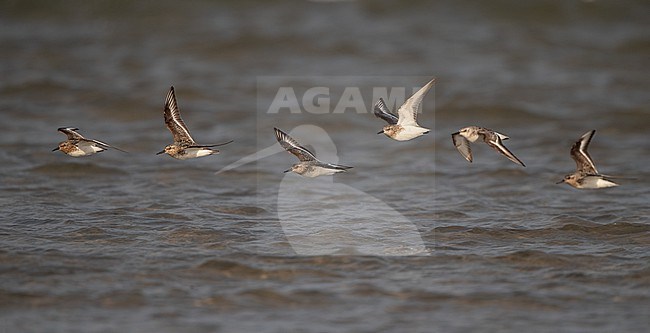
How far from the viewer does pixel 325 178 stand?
392 inches

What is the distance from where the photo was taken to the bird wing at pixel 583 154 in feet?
23.7

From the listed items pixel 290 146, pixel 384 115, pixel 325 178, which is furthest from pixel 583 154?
pixel 325 178

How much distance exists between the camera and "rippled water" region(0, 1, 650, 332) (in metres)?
6.39

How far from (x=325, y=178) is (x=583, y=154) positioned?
3.30 metres

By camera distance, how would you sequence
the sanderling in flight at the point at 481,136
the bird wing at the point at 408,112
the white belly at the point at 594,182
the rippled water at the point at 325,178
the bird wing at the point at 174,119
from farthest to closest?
the bird wing at the point at 408,112 → the bird wing at the point at 174,119 → the white belly at the point at 594,182 → the sanderling in flight at the point at 481,136 → the rippled water at the point at 325,178

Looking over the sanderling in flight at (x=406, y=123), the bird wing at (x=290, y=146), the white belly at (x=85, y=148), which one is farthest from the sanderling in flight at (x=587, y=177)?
the white belly at (x=85, y=148)

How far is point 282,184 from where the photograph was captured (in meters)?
9.85

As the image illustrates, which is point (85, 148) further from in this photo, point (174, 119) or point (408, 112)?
point (408, 112)

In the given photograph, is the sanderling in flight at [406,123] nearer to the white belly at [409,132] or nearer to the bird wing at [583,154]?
the white belly at [409,132]

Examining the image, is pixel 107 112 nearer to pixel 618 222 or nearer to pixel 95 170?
pixel 95 170

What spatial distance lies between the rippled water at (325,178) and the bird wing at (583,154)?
0.61 m

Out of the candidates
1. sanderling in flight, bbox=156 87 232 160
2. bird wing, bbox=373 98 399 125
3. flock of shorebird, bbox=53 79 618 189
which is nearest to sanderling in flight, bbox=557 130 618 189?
flock of shorebird, bbox=53 79 618 189

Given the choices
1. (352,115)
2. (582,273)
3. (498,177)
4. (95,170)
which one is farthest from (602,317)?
(352,115)

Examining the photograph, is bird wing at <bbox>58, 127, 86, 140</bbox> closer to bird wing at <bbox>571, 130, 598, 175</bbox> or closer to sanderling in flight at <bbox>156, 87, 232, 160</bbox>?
sanderling in flight at <bbox>156, 87, 232, 160</bbox>
